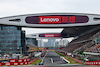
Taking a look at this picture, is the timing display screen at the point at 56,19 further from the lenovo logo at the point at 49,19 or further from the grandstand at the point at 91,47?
the grandstand at the point at 91,47

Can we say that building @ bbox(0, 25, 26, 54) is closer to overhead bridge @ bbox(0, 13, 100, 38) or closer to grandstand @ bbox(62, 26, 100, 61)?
overhead bridge @ bbox(0, 13, 100, 38)

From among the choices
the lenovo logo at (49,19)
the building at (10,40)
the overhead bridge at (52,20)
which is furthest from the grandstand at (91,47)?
the building at (10,40)

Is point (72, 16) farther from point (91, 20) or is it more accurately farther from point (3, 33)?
point (3, 33)

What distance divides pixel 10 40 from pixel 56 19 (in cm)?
1505

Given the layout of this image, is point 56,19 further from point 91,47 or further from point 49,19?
point 91,47

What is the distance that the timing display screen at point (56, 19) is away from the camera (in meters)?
44.9

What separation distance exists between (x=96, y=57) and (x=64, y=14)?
59.0ft

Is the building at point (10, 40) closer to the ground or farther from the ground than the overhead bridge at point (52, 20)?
closer to the ground

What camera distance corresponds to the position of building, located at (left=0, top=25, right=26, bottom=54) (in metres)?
44.7

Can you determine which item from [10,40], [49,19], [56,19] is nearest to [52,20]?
[49,19]

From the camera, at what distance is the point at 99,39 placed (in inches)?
1727

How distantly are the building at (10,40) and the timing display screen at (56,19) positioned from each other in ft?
17.2

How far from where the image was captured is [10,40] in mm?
44812

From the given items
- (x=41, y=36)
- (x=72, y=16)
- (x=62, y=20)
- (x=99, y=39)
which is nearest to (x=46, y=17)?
(x=62, y=20)
